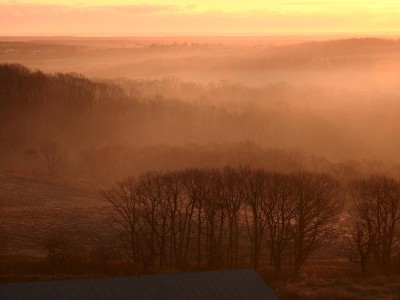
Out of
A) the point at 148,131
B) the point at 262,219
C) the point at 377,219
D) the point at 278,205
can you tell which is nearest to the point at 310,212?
the point at 278,205

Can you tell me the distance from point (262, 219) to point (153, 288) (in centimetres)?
1311

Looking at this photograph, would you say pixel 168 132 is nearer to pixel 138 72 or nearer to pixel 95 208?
pixel 95 208

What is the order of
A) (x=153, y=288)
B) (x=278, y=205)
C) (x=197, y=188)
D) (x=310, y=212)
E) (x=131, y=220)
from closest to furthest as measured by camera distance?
(x=153, y=288)
(x=278, y=205)
(x=310, y=212)
(x=197, y=188)
(x=131, y=220)

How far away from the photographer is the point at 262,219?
28422 mm

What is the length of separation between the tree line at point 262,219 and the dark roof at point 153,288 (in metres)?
9.30

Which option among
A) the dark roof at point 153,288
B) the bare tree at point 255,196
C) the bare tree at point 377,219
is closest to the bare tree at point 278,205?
the bare tree at point 255,196

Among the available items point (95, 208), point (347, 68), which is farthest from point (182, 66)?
point (95, 208)

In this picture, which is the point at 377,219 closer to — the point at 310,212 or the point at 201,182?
the point at 310,212

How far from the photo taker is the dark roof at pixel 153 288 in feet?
50.5

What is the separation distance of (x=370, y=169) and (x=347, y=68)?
102m

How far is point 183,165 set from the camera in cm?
4994

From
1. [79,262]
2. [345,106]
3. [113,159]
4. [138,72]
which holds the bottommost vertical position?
[79,262]

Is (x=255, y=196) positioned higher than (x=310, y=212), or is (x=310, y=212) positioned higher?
(x=255, y=196)

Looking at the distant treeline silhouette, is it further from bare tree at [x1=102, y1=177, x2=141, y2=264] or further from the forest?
bare tree at [x1=102, y1=177, x2=141, y2=264]
